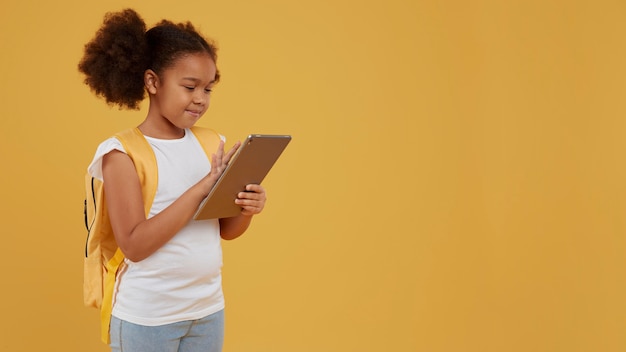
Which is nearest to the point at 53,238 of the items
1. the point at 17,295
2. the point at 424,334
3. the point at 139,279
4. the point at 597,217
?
the point at 17,295

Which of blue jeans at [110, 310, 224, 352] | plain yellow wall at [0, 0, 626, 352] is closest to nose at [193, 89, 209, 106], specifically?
blue jeans at [110, 310, 224, 352]

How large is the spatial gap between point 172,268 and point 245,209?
0.62 ft

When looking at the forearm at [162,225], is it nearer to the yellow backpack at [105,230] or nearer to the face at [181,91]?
the yellow backpack at [105,230]

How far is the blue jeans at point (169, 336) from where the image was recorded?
144cm

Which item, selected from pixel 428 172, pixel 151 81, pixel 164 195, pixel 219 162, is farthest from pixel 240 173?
pixel 428 172

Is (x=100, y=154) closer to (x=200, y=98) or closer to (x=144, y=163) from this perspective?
(x=144, y=163)

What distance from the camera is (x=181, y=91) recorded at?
59.5 inches

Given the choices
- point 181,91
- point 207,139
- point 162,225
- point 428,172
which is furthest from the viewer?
Answer: point 428,172

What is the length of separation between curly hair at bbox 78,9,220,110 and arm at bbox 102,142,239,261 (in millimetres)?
218

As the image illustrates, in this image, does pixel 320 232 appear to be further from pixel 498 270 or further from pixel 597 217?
pixel 597 217

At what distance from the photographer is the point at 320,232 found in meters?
2.70

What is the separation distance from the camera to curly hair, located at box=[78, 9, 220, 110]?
60.8 inches

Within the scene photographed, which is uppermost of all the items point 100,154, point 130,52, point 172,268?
point 130,52

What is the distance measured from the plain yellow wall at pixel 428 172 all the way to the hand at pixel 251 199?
103 centimetres
